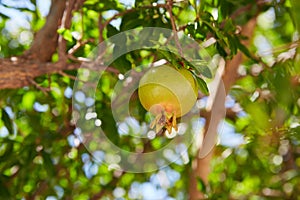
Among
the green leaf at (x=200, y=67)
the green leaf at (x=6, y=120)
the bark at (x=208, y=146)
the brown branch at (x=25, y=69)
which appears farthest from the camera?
the bark at (x=208, y=146)

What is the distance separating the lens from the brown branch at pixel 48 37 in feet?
6.22

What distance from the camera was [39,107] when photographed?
2.24 metres

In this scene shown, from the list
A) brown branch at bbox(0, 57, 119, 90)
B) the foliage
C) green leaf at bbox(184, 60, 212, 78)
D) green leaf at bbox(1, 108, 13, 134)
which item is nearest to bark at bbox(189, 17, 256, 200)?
the foliage

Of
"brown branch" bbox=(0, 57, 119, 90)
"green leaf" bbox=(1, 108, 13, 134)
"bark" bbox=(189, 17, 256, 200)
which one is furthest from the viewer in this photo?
"bark" bbox=(189, 17, 256, 200)

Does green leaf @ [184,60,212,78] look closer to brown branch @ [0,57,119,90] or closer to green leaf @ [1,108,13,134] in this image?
brown branch @ [0,57,119,90]

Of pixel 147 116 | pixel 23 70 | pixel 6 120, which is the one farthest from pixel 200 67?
pixel 6 120

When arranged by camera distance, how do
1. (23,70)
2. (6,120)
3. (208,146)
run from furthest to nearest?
(208,146)
(6,120)
(23,70)

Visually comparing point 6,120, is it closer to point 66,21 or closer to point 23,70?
point 23,70

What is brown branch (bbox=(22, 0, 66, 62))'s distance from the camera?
6.22ft

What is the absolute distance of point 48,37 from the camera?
1968 mm

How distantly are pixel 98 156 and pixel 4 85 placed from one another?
557 mm

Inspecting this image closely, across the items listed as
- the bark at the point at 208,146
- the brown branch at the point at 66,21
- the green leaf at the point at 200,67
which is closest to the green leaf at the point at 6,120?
the brown branch at the point at 66,21

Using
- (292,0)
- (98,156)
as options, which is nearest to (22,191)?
(98,156)

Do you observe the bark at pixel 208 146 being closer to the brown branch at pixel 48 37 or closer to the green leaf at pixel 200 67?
the brown branch at pixel 48 37
